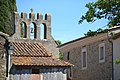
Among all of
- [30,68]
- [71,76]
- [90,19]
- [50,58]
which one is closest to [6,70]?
[30,68]

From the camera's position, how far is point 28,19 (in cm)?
5362

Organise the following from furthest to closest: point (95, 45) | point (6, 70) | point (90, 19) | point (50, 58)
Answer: point (95, 45), point (50, 58), point (6, 70), point (90, 19)

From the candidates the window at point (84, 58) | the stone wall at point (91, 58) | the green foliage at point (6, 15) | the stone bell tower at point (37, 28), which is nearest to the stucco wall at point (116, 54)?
the stone wall at point (91, 58)

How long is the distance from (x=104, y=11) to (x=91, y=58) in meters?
14.1

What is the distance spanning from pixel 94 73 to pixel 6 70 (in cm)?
948

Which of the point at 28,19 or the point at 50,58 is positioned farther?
the point at 28,19

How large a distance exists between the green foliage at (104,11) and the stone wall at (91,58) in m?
10.7

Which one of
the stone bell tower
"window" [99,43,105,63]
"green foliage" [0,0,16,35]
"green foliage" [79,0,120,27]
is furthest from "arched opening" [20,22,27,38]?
"green foliage" [79,0,120,27]

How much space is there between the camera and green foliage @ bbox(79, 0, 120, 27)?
18.2 m

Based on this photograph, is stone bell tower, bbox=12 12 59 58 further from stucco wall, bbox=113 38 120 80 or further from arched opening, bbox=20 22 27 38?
stucco wall, bbox=113 38 120 80

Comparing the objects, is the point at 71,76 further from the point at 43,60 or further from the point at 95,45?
the point at 43,60

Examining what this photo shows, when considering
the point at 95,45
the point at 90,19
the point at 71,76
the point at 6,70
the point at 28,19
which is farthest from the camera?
the point at 28,19

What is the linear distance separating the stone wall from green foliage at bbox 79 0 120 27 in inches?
422

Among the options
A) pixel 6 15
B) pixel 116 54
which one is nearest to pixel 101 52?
pixel 116 54
